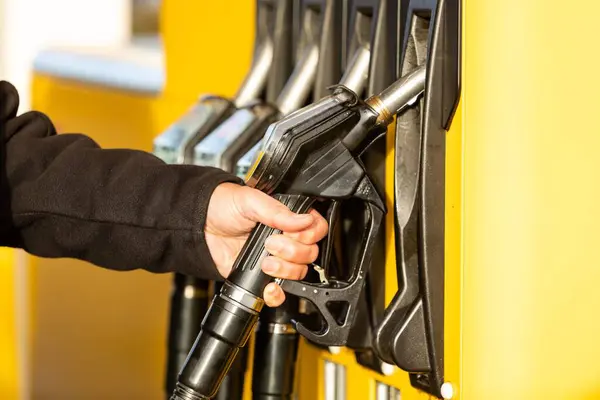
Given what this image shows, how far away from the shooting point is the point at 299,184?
1113 millimetres

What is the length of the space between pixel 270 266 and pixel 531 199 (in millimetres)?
→ 272

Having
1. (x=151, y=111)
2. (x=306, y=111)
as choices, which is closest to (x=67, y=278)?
(x=151, y=111)

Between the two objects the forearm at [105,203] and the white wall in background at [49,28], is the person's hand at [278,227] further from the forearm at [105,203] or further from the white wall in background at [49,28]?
the white wall in background at [49,28]

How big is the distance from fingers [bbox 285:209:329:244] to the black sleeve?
13cm

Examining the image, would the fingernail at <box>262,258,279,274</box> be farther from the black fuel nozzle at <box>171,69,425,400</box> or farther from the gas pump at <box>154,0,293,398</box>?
the gas pump at <box>154,0,293,398</box>

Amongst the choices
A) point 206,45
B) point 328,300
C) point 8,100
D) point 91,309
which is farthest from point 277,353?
point 91,309

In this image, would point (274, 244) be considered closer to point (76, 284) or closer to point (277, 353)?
point (277, 353)

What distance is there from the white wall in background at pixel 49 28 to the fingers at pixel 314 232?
5.83 ft

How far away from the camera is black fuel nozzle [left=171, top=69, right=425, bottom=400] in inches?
43.0

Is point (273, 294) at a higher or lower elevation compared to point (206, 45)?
lower

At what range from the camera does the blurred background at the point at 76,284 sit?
254 centimetres

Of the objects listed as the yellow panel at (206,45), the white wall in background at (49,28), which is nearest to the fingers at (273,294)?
the yellow panel at (206,45)

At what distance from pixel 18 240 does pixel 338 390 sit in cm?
46

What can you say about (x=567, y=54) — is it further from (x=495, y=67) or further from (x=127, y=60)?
(x=127, y=60)
